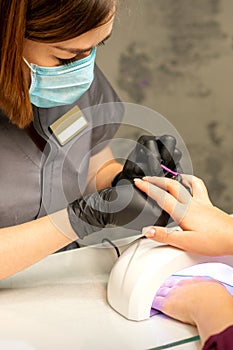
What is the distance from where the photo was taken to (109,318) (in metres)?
1.01

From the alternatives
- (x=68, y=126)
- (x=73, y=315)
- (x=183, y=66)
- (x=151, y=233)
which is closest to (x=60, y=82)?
(x=68, y=126)

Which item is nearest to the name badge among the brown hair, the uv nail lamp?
the brown hair

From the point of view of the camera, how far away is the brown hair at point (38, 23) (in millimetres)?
1035

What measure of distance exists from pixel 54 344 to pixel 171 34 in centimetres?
187

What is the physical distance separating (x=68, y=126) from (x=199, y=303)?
0.49 m

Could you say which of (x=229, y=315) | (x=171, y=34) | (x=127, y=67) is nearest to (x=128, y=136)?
(x=127, y=67)

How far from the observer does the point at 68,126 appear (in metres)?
1.30

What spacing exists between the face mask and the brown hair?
7 centimetres

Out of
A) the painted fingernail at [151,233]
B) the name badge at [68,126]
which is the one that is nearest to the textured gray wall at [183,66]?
the name badge at [68,126]

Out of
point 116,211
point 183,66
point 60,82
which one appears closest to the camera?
point 116,211

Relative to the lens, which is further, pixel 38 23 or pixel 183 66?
pixel 183 66

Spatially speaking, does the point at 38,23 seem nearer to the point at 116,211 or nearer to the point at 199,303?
the point at 116,211

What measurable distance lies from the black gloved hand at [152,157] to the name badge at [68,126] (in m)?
0.19

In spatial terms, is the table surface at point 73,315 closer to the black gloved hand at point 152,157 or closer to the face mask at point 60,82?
the black gloved hand at point 152,157
